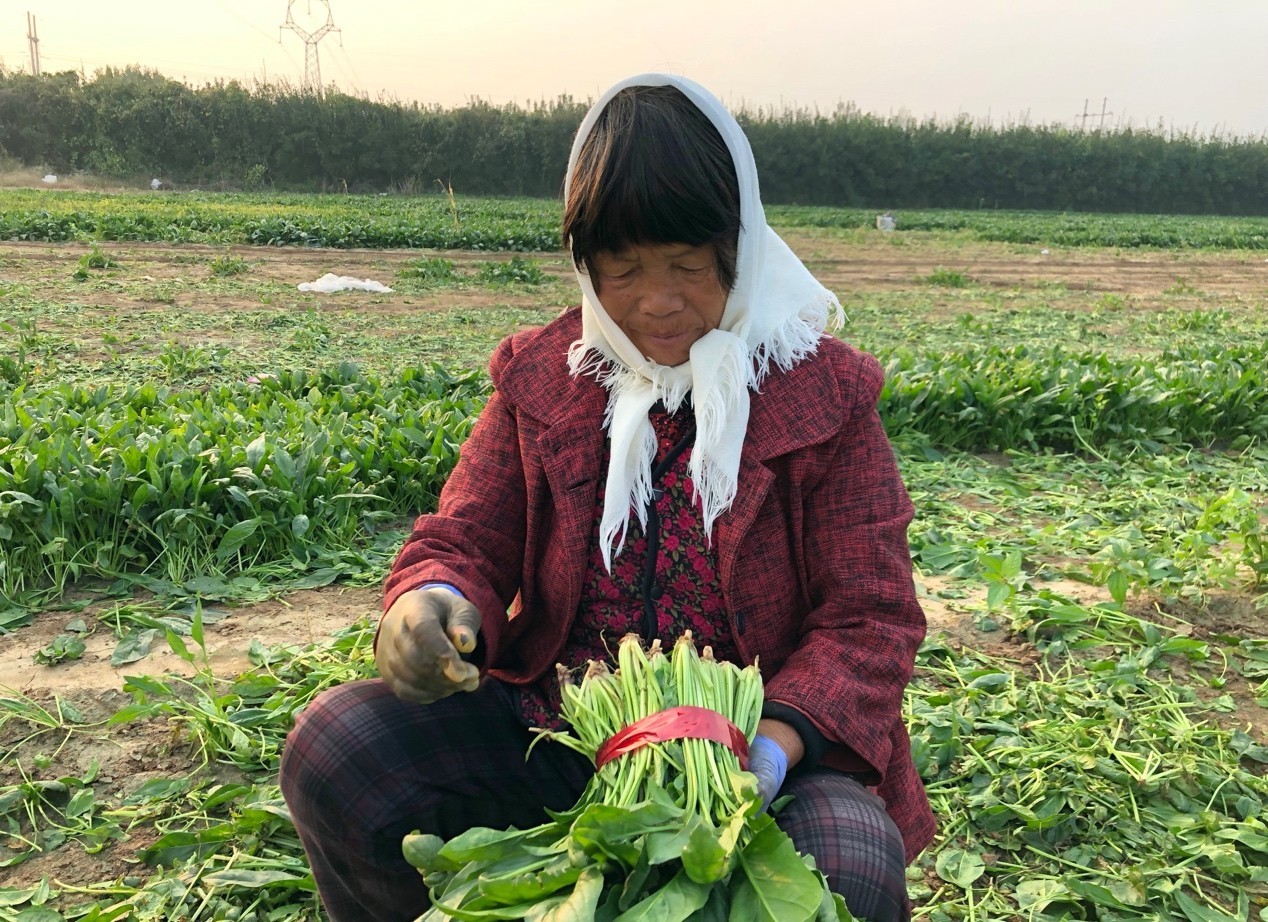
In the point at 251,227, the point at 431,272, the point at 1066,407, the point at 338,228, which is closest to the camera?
the point at 1066,407

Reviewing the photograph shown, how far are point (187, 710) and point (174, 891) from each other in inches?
23.0

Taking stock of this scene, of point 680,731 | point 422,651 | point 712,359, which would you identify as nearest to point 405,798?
point 422,651

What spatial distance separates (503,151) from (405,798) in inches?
1332

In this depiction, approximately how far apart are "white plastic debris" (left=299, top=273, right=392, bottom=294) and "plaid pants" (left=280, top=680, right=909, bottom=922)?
8631 mm

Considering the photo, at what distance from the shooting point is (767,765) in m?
1.27

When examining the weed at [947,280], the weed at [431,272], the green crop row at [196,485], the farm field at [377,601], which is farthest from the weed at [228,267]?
the weed at [947,280]

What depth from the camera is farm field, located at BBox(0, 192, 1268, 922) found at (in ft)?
6.24

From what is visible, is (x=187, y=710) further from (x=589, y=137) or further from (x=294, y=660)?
(x=589, y=137)

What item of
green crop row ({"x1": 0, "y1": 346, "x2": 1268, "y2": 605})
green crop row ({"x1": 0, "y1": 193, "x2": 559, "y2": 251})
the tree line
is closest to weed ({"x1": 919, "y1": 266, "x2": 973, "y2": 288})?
green crop row ({"x1": 0, "y1": 193, "x2": 559, "y2": 251})

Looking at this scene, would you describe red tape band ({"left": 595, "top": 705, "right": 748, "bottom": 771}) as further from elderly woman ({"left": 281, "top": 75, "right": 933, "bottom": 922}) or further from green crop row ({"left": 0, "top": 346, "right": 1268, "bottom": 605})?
green crop row ({"left": 0, "top": 346, "right": 1268, "bottom": 605})

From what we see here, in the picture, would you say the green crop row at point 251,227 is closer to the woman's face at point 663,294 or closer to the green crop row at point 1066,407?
the green crop row at point 1066,407

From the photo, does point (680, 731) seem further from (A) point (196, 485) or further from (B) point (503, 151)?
(B) point (503, 151)

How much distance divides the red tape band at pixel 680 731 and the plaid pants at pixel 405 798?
15 cm

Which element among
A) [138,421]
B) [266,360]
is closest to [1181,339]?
[266,360]
